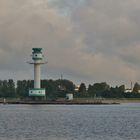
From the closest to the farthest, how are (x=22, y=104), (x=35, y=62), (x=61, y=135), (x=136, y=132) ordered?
(x=61, y=135)
(x=136, y=132)
(x=35, y=62)
(x=22, y=104)

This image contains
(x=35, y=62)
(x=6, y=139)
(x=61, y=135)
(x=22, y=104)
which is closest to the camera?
(x=6, y=139)

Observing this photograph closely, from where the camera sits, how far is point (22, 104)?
196000 mm

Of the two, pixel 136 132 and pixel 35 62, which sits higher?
pixel 35 62

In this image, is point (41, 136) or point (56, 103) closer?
point (41, 136)

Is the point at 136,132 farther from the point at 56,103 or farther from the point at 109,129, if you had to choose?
the point at 56,103

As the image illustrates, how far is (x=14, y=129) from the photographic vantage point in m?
72.8

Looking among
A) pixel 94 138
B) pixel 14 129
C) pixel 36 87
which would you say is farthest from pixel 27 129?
pixel 36 87

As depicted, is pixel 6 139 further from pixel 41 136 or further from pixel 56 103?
pixel 56 103

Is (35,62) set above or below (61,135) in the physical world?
above

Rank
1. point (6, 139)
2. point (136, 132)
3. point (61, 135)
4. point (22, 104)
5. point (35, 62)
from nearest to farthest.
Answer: point (6, 139) < point (61, 135) < point (136, 132) < point (35, 62) < point (22, 104)

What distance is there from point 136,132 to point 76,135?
8079mm

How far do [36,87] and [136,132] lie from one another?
10932cm

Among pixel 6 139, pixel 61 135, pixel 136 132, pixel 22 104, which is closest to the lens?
pixel 6 139

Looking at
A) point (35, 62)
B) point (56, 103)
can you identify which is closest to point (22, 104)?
point (56, 103)
